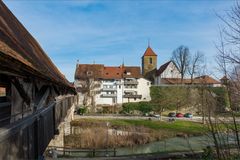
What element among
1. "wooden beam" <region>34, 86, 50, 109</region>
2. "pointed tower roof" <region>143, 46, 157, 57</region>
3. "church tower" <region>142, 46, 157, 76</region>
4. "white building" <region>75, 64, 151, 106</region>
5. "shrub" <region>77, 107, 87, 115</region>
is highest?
"pointed tower roof" <region>143, 46, 157, 57</region>

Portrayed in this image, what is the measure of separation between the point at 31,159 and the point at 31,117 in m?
0.86

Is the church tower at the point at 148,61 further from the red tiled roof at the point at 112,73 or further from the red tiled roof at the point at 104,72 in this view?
the red tiled roof at the point at 112,73

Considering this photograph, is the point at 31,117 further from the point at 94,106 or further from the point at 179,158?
the point at 94,106

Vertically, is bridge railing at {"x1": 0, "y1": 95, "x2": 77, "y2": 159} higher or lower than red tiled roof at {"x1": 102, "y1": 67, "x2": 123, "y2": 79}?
lower

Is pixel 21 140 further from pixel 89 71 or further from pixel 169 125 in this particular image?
pixel 89 71

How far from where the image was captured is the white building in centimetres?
6694

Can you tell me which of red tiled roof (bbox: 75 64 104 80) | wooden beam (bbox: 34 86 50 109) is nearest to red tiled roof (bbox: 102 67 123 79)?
red tiled roof (bbox: 75 64 104 80)

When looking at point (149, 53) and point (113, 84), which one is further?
point (149, 53)

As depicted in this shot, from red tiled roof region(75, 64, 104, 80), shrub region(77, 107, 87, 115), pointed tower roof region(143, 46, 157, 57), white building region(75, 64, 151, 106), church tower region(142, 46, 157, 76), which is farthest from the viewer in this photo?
pointed tower roof region(143, 46, 157, 57)

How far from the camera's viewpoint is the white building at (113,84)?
66938mm

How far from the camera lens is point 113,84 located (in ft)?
230

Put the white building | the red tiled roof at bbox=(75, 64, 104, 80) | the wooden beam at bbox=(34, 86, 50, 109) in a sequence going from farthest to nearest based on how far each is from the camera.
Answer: the red tiled roof at bbox=(75, 64, 104, 80) < the white building < the wooden beam at bbox=(34, 86, 50, 109)

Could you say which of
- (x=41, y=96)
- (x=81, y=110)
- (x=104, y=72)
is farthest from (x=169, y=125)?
(x=41, y=96)

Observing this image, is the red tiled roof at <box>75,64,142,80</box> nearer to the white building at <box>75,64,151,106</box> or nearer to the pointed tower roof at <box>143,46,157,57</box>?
the white building at <box>75,64,151,106</box>
